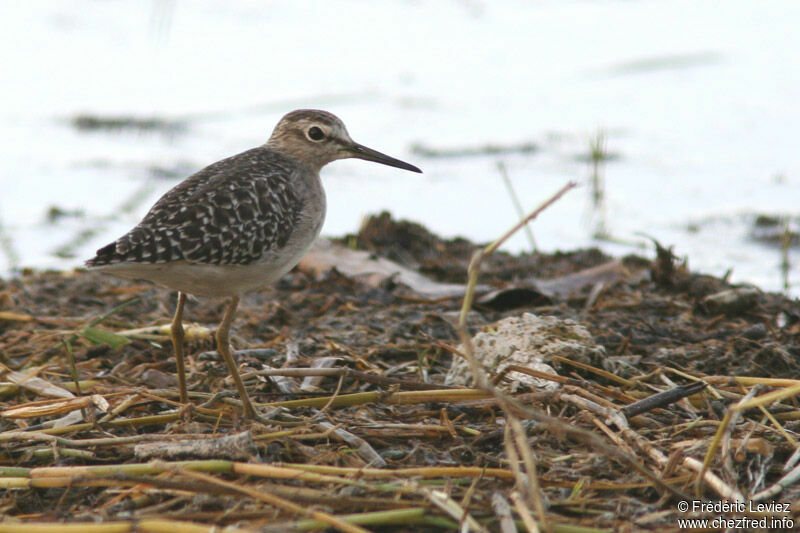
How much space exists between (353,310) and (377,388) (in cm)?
151

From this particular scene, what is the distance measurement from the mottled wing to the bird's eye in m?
0.68

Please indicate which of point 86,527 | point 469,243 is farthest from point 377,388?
point 469,243

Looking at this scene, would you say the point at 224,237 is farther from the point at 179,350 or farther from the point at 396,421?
the point at 396,421

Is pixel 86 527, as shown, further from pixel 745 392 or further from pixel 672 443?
pixel 745 392

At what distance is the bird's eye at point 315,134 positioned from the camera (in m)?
5.70

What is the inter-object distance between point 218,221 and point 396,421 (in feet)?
4.36

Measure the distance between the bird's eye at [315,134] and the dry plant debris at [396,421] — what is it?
42.0 inches

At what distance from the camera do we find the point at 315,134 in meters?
5.72

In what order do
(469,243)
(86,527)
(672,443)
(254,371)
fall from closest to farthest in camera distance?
1. (86,527)
2. (672,443)
3. (254,371)
4. (469,243)

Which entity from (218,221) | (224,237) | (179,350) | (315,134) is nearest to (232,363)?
(179,350)

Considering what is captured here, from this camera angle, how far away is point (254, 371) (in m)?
4.57

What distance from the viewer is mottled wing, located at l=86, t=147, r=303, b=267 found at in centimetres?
429

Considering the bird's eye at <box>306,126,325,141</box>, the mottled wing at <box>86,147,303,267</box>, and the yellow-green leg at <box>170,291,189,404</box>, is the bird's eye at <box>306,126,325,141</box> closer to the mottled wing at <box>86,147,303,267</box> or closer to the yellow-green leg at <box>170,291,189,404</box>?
the mottled wing at <box>86,147,303,267</box>

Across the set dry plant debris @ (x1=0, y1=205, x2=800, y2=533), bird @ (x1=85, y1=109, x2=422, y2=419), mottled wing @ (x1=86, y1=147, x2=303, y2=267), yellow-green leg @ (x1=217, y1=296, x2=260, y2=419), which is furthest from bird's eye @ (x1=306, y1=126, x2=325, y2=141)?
yellow-green leg @ (x1=217, y1=296, x2=260, y2=419)
